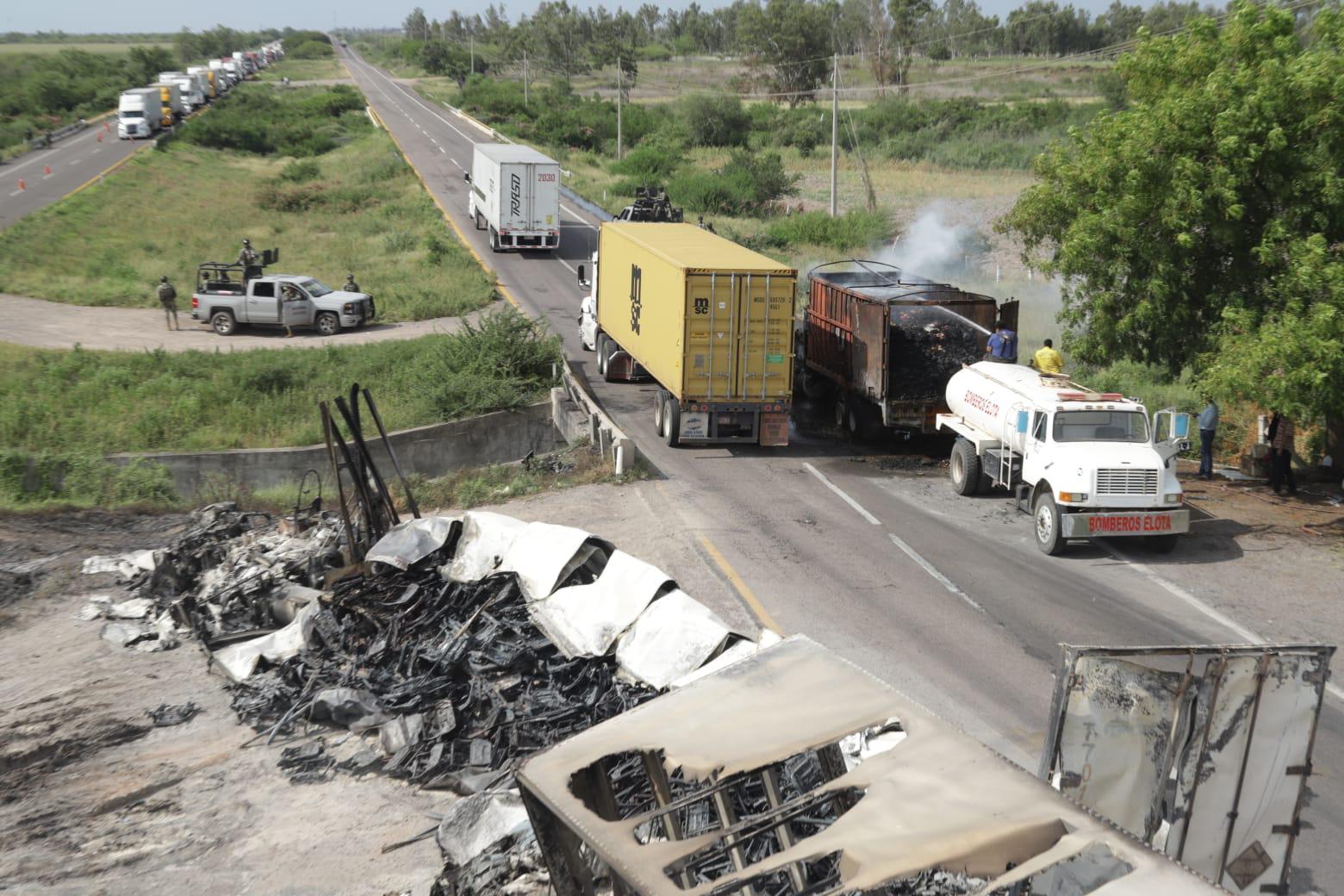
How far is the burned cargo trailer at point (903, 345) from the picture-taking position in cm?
2216

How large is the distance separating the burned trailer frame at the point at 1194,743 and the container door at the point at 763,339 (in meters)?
14.3

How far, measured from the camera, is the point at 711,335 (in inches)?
862

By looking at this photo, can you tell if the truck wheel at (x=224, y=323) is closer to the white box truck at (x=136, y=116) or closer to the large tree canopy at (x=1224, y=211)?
the large tree canopy at (x=1224, y=211)

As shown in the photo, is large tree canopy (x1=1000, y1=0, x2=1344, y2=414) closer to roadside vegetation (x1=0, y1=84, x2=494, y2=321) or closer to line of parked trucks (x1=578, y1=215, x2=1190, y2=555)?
line of parked trucks (x1=578, y1=215, x2=1190, y2=555)

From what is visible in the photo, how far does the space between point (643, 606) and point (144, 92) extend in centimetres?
8560

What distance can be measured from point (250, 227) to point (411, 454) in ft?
108

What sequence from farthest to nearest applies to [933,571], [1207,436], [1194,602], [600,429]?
[600,429]
[1207,436]
[933,571]
[1194,602]

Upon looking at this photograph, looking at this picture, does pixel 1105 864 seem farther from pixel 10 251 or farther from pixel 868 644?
pixel 10 251

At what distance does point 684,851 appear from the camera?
20.1 feet

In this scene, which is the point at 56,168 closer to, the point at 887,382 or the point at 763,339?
the point at 763,339

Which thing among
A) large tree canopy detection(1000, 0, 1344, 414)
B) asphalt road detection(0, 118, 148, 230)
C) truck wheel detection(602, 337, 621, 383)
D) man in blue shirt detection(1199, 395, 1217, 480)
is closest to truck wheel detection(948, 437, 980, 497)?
large tree canopy detection(1000, 0, 1344, 414)

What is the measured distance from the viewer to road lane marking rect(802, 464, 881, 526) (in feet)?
63.1

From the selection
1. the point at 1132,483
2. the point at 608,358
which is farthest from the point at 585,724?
the point at 608,358

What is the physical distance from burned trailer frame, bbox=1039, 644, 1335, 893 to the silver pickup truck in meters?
30.9
